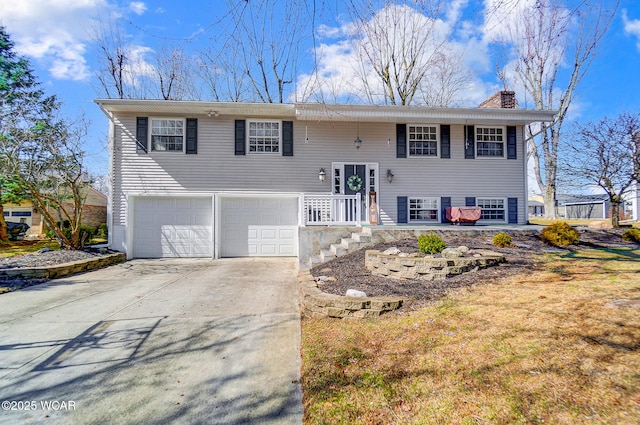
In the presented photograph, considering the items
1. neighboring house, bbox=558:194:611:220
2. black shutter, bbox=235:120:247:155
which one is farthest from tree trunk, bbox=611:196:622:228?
neighboring house, bbox=558:194:611:220

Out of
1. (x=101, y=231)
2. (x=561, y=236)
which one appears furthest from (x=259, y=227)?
(x=101, y=231)

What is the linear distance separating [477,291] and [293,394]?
2.84 m

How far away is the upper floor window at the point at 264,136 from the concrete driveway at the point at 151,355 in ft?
17.7

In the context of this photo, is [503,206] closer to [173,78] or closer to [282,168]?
[282,168]

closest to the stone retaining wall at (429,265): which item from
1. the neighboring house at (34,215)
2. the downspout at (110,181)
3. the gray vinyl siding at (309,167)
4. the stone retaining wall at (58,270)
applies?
the gray vinyl siding at (309,167)

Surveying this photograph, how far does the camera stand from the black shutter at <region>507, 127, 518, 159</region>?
1014 cm

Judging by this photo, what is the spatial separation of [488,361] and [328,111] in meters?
7.86

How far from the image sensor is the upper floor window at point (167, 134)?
959 cm

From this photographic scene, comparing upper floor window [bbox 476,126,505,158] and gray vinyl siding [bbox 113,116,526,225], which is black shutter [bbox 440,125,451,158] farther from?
upper floor window [bbox 476,126,505,158]

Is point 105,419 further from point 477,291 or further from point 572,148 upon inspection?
point 572,148

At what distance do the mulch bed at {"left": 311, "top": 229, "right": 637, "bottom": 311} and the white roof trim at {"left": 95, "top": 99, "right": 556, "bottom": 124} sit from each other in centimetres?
417

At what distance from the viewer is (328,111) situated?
891cm

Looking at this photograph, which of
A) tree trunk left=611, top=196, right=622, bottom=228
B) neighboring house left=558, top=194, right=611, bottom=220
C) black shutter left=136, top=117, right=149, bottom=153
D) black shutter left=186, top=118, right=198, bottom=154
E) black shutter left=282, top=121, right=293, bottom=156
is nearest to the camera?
tree trunk left=611, top=196, right=622, bottom=228

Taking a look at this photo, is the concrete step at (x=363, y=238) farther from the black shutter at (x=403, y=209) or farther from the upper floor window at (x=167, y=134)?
the upper floor window at (x=167, y=134)
